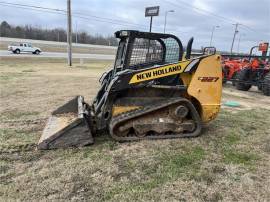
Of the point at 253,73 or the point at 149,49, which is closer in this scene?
the point at 149,49

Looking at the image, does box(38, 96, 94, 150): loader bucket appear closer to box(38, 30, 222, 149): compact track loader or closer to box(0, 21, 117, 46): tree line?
box(38, 30, 222, 149): compact track loader

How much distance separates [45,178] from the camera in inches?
142

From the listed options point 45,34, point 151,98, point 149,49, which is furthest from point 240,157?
point 45,34

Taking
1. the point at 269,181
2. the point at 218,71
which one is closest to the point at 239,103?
the point at 218,71

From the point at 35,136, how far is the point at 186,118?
8.58 ft

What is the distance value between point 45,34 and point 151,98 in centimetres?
7447

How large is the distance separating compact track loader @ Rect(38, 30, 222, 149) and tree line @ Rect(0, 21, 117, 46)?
217 ft

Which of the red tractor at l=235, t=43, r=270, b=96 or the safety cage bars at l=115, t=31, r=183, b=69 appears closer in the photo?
the safety cage bars at l=115, t=31, r=183, b=69

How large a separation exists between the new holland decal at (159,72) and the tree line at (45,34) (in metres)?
66.4

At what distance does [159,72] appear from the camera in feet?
Answer: 16.1

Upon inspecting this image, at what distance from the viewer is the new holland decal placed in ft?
15.8

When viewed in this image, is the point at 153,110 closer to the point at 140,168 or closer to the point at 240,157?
the point at 140,168

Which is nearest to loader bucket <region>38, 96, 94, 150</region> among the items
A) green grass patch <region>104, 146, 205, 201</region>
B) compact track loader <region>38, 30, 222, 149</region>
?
compact track loader <region>38, 30, 222, 149</region>

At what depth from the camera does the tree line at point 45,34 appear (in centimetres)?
6556
